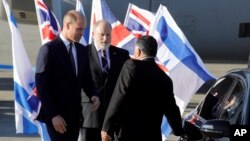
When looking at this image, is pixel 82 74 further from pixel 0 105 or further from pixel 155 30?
pixel 0 105

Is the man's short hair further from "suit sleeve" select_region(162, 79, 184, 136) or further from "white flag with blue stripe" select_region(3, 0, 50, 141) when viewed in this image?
"white flag with blue stripe" select_region(3, 0, 50, 141)

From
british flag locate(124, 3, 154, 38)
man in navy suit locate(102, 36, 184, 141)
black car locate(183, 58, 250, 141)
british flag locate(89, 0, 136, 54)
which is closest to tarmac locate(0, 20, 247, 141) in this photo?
british flag locate(124, 3, 154, 38)

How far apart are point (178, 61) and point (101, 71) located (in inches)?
67.1

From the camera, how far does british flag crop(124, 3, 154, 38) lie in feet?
28.3

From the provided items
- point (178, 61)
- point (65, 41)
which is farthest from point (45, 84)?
point (178, 61)

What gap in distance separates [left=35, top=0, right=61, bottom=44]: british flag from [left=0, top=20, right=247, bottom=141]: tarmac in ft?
8.37

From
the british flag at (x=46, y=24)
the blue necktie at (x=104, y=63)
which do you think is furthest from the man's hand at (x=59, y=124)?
the british flag at (x=46, y=24)

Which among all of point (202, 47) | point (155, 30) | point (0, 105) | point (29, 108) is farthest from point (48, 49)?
point (202, 47)

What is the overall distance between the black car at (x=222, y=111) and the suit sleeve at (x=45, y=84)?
3.66ft

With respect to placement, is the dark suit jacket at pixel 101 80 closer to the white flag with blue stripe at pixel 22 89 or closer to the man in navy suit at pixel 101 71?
the man in navy suit at pixel 101 71

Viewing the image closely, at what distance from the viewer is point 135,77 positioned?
5570 millimetres

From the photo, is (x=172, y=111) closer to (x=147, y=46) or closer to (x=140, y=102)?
(x=140, y=102)

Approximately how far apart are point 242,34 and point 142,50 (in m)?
14.2

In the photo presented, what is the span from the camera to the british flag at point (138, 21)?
28.3 ft
